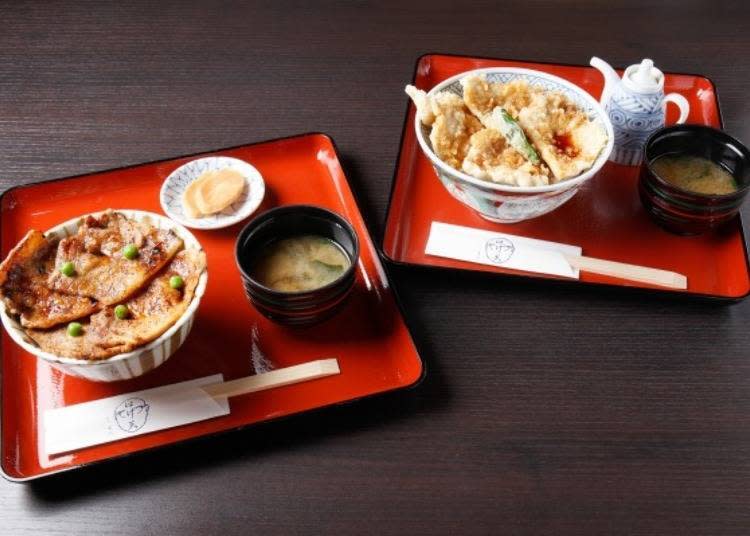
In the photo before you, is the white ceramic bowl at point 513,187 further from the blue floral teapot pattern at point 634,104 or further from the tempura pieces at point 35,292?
the tempura pieces at point 35,292

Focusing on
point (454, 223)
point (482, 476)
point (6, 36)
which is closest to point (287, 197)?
point (454, 223)

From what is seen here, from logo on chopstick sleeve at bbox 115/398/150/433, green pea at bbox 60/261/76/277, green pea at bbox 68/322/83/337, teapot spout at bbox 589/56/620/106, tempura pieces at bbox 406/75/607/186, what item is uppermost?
teapot spout at bbox 589/56/620/106

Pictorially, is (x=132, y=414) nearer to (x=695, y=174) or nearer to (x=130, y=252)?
(x=130, y=252)

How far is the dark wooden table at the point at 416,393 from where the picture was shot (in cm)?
112

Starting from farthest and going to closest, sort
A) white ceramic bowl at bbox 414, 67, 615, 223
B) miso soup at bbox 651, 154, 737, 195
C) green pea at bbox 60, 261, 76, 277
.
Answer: miso soup at bbox 651, 154, 737, 195
white ceramic bowl at bbox 414, 67, 615, 223
green pea at bbox 60, 261, 76, 277

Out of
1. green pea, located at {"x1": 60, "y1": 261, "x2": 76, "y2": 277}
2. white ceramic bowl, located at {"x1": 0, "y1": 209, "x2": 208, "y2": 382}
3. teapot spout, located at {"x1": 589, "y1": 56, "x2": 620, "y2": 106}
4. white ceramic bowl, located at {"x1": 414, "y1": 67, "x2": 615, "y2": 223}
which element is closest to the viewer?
white ceramic bowl, located at {"x1": 0, "y1": 209, "x2": 208, "y2": 382}

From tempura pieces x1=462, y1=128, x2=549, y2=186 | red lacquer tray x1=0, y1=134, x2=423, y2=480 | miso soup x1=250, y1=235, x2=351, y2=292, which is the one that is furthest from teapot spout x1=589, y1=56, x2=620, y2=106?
miso soup x1=250, y1=235, x2=351, y2=292

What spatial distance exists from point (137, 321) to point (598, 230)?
0.97m

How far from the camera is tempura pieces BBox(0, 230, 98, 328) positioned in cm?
118

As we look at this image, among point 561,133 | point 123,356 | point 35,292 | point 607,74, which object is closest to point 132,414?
point 123,356

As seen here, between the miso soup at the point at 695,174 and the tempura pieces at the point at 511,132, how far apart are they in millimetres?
181

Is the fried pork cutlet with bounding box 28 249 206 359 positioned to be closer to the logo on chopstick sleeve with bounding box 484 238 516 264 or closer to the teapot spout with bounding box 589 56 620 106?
the logo on chopstick sleeve with bounding box 484 238 516 264

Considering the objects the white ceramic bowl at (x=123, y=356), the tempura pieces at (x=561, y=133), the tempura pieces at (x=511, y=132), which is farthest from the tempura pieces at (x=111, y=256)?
the tempura pieces at (x=561, y=133)

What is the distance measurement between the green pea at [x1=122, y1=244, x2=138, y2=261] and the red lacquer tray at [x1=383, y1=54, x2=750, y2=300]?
19.2 inches
